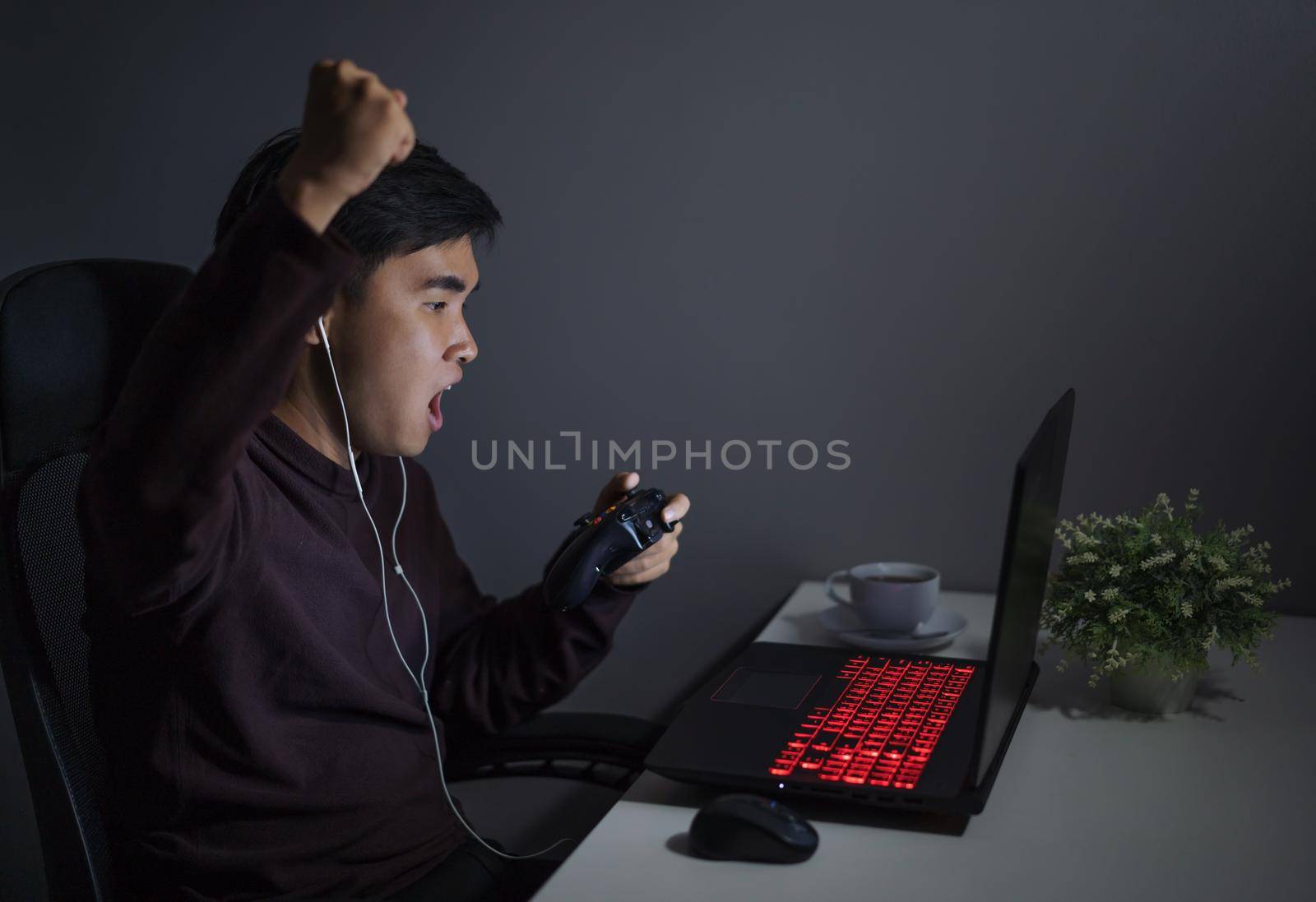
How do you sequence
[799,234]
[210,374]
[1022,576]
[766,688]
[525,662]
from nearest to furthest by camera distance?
[210,374] < [1022,576] < [766,688] < [525,662] < [799,234]

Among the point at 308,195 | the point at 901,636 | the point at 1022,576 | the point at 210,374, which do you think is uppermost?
the point at 308,195

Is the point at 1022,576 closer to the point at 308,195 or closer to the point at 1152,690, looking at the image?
the point at 1152,690

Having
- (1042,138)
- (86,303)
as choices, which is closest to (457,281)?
(86,303)

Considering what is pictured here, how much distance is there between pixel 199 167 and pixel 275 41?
222 millimetres

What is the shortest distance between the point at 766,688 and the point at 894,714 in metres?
0.14

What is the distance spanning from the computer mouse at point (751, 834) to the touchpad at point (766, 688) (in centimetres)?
23

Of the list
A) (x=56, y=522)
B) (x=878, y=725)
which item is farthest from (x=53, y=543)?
(x=878, y=725)

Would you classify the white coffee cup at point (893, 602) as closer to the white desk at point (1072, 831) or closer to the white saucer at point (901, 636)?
the white saucer at point (901, 636)

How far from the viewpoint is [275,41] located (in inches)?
62.5

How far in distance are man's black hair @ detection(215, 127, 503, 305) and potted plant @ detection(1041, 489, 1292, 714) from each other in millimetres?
735

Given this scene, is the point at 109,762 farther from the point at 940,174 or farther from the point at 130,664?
the point at 940,174

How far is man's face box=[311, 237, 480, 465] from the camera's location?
1112 mm

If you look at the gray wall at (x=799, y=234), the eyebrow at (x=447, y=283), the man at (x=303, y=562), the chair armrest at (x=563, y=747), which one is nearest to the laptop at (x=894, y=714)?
the chair armrest at (x=563, y=747)

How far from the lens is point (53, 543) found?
36.2 inches
